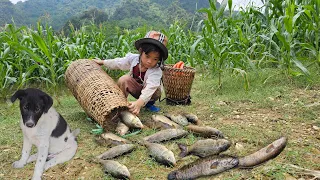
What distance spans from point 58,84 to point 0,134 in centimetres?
241

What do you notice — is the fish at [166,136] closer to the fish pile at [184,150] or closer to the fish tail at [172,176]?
the fish pile at [184,150]

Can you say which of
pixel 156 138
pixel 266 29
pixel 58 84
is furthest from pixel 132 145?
pixel 266 29

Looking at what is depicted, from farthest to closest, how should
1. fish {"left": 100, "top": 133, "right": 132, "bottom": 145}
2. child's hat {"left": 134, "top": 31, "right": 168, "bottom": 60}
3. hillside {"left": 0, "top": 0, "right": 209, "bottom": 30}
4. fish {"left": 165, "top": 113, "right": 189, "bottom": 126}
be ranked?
hillside {"left": 0, "top": 0, "right": 209, "bottom": 30} < child's hat {"left": 134, "top": 31, "right": 168, "bottom": 60} < fish {"left": 165, "top": 113, "right": 189, "bottom": 126} < fish {"left": 100, "top": 133, "right": 132, "bottom": 145}

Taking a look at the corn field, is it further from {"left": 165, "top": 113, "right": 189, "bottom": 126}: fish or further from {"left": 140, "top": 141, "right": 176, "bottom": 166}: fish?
{"left": 140, "top": 141, "right": 176, "bottom": 166}: fish

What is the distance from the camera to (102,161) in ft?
8.88

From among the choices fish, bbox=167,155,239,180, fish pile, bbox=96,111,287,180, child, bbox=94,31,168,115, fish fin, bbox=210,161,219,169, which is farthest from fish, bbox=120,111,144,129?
fish fin, bbox=210,161,219,169

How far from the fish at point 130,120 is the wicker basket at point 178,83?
126 cm

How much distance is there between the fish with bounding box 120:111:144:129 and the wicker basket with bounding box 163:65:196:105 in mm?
1255

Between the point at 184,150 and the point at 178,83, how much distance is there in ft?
6.04

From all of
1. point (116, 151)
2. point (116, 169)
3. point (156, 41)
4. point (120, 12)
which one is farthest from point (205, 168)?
point (120, 12)

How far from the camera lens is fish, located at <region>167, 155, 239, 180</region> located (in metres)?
2.40

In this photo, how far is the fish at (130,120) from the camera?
136 inches

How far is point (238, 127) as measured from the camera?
3.40 meters

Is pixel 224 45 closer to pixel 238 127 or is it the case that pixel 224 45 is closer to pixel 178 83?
pixel 178 83
